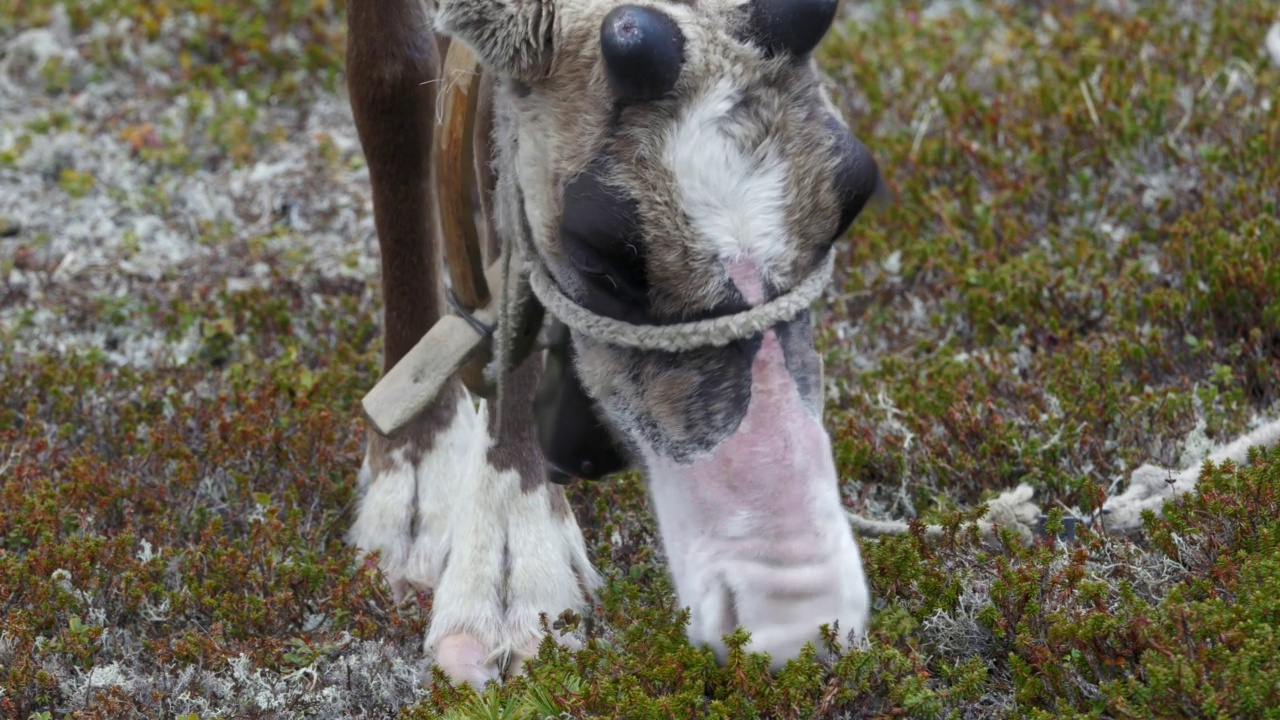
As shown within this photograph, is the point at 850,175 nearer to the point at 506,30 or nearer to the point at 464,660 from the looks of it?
the point at 506,30

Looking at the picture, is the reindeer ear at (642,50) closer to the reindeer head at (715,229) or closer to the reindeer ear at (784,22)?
the reindeer head at (715,229)

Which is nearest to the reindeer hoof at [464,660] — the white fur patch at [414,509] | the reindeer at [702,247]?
the white fur patch at [414,509]

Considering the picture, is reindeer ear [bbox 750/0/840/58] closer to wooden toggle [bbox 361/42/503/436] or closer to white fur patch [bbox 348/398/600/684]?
wooden toggle [bbox 361/42/503/436]

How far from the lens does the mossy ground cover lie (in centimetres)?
341

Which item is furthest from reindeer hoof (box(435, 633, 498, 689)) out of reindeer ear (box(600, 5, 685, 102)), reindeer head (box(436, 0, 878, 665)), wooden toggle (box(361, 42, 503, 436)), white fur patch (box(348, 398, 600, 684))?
reindeer ear (box(600, 5, 685, 102))

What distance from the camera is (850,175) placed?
299 centimetres

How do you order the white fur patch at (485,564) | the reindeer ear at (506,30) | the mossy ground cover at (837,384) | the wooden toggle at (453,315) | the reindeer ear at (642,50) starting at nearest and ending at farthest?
1. the reindeer ear at (642,50)
2. the reindeer ear at (506,30)
3. the mossy ground cover at (837,384)
4. the wooden toggle at (453,315)
5. the white fur patch at (485,564)

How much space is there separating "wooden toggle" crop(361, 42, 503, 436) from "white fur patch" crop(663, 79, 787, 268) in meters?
0.97

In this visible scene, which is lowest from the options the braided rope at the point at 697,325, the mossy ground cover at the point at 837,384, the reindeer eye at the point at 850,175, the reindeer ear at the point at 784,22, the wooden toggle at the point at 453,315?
the mossy ground cover at the point at 837,384

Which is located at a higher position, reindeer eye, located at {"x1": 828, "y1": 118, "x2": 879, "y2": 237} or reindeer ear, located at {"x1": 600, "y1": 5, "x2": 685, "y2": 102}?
reindeer ear, located at {"x1": 600, "y1": 5, "x2": 685, "y2": 102}

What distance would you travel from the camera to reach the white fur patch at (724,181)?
2824 millimetres

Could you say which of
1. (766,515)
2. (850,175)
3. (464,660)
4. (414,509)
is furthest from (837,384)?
(766,515)

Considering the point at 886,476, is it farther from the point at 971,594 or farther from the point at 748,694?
the point at 748,694

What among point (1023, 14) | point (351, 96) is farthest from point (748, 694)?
point (1023, 14)
